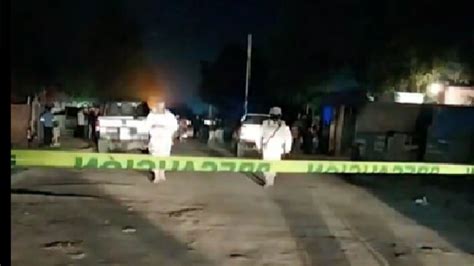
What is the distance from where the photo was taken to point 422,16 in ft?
78.7

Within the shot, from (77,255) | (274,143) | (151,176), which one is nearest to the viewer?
(77,255)

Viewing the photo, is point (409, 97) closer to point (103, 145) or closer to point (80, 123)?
point (80, 123)

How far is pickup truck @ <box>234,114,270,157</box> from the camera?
71.4 feet

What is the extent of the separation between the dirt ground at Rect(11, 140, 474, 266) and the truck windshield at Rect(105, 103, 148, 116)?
6120 millimetres

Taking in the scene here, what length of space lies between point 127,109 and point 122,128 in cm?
69

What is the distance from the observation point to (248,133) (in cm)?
2202

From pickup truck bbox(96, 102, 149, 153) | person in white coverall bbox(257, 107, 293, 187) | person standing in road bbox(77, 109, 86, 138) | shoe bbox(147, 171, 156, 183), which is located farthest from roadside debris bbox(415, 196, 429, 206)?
person standing in road bbox(77, 109, 86, 138)

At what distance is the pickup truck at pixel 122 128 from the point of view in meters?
18.2

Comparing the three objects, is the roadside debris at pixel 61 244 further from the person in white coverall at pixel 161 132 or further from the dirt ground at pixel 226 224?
the person in white coverall at pixel 161 132

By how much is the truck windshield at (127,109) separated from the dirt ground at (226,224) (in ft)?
20.1

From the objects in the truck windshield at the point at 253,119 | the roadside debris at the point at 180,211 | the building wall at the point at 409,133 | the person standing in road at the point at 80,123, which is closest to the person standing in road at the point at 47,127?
the person standing in road at the point at 80,123

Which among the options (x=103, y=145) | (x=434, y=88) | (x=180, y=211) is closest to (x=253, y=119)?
(x=103, y=145)

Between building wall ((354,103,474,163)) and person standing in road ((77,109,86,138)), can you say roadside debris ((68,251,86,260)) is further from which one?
person standing in road ((77,109,86,138))

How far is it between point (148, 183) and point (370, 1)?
17.3m
